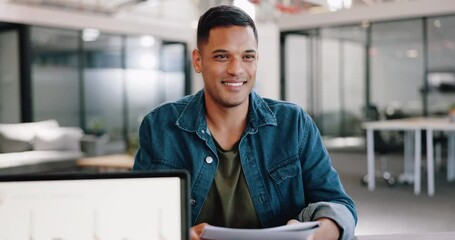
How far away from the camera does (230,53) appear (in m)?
1.42

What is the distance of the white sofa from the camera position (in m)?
7.22

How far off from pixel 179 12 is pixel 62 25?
3.58 meters

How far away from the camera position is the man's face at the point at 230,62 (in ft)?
4.64

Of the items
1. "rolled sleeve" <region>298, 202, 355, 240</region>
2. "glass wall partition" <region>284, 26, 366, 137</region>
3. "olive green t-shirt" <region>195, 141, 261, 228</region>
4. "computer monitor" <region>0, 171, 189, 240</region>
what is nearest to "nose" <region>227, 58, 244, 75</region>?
"olive green t-shirt" <region>195, 141, 261, 228</region>

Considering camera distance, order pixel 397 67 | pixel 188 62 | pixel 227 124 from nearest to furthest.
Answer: pixel 227 124, pixel 397 67, pixel 188 62

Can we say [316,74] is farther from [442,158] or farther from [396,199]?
[396,199]

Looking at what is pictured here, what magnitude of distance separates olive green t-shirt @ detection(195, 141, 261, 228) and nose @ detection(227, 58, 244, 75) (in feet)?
0.78

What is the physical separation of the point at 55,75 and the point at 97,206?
410 inches

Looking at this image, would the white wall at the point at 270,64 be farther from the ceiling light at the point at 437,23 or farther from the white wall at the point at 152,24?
the ceiling light at the point at 437,23

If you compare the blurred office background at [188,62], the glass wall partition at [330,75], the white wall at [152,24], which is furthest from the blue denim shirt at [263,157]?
the glass wall partition at [330,75]

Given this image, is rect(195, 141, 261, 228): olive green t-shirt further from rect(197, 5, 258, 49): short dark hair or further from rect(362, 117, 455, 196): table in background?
rect(362, 117, 455, 196): table in background

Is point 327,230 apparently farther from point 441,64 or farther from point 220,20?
point 441,64

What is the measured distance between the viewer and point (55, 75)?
10727 millimetres

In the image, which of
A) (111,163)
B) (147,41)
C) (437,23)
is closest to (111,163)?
(111,163)
